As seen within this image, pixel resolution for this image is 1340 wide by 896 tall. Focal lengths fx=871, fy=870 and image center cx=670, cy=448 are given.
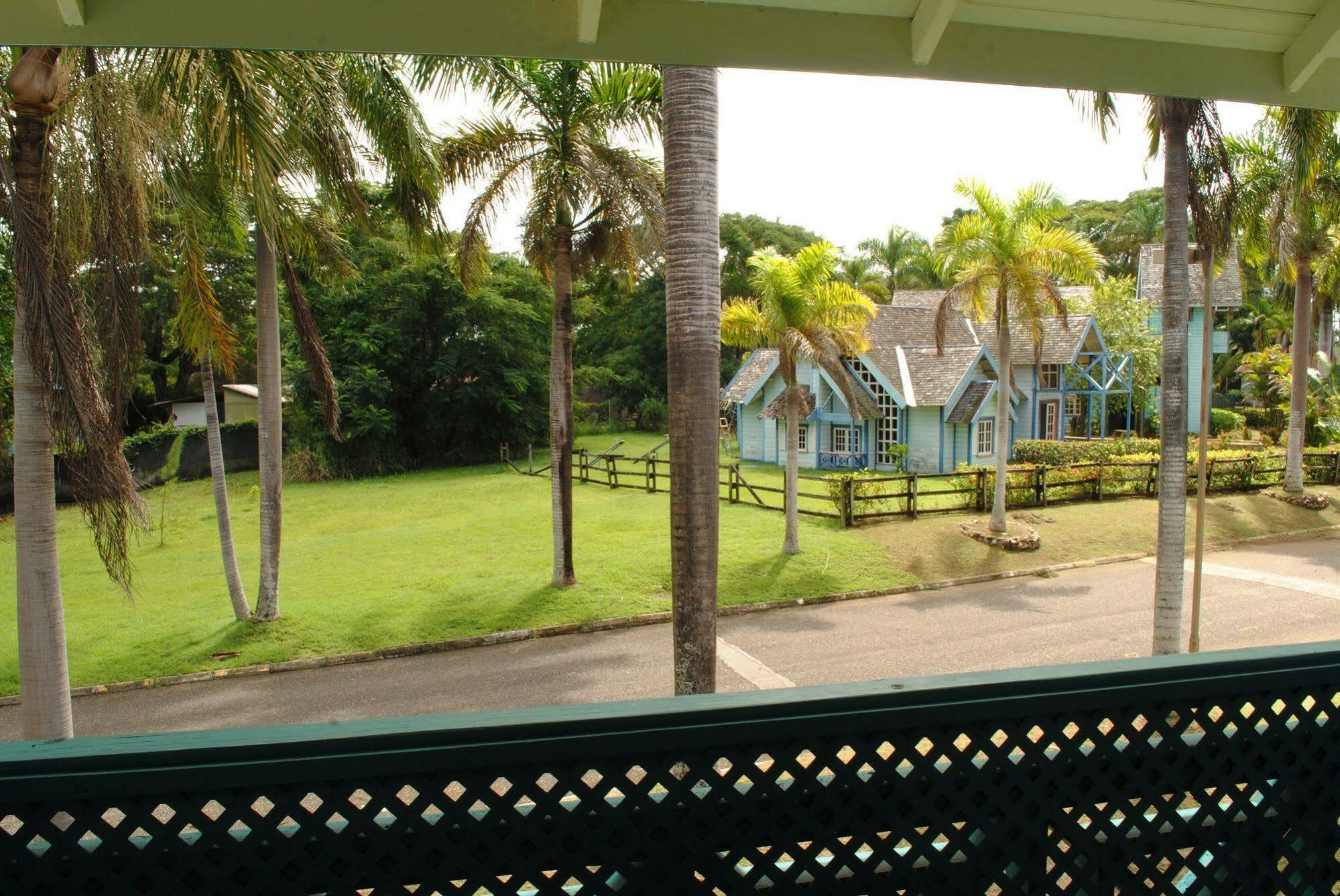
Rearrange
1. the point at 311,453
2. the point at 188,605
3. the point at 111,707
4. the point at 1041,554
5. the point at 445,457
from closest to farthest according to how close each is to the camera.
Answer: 1. the point at 111,707
2. the point at 188,605
3. the point at 1041,554
4. the point at 311,453
5. the point at 445,457

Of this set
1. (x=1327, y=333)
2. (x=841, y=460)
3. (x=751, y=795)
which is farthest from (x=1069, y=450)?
(x=751, y=795)

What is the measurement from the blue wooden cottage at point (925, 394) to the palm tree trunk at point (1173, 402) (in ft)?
45.6

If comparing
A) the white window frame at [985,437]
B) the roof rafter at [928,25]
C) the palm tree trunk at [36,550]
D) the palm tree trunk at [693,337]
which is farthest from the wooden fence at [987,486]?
the roof rafter at [928,25]

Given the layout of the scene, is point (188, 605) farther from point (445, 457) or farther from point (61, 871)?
point (445, 457)

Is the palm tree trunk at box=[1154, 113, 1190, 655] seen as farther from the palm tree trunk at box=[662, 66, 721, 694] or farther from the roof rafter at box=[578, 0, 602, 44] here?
the roof rafter at box=[578, 0, 602, 44]

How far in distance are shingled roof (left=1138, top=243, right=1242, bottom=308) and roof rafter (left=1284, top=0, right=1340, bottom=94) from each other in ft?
104

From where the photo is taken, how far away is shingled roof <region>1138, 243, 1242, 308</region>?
33691 mm

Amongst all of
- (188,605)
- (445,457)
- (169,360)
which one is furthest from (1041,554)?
(169,360)

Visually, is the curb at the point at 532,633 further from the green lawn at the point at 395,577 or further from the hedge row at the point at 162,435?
the hedge row at the point at 162,435

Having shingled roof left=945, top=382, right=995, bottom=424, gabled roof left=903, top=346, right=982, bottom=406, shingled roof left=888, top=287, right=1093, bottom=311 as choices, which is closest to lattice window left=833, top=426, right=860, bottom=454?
gabled roof left=903, top=346, right=982, bottom=406

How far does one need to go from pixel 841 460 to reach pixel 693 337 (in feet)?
72.3

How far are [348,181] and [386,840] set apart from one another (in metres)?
10.7

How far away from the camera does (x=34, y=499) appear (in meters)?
7.59

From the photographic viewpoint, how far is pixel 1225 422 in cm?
3466
